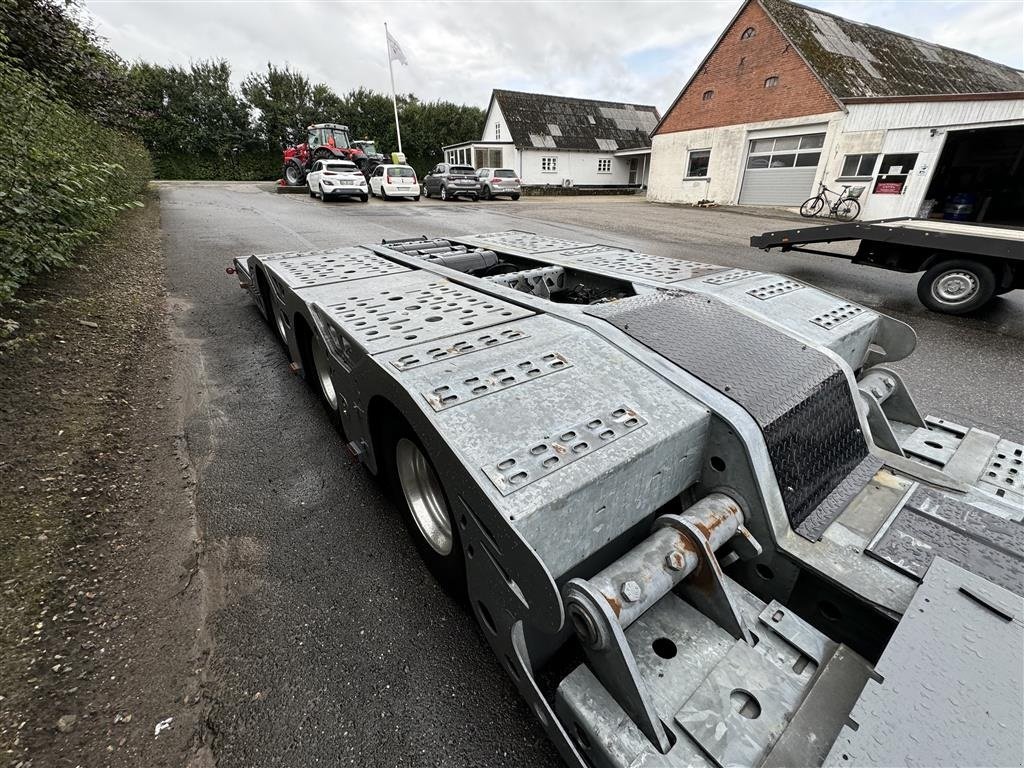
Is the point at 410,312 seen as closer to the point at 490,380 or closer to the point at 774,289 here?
the point at 490,380

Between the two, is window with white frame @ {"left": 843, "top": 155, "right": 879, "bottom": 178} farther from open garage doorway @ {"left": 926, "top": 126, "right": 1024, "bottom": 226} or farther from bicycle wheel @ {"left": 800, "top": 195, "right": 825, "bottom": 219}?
open garage doorway @ {"left": 926, "top": 126, "right": 1024, "bottom": 226}

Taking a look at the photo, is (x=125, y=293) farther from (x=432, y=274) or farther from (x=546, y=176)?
(x=546, y=176)

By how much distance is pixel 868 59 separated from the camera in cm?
1923

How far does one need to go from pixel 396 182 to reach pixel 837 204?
661 inches

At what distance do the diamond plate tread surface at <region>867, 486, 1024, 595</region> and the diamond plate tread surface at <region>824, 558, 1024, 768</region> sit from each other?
0.19m

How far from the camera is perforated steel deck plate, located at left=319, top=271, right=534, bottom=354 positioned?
203 centimetres

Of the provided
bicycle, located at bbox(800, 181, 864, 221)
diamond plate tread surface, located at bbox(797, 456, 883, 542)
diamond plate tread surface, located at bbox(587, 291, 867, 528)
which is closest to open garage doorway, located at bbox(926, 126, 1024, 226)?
bicycle, located at bbox(800, 181, 864, 221)

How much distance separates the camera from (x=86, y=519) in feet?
7.37

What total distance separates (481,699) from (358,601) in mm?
668

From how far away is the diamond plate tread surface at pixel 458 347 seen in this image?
5.76 ft

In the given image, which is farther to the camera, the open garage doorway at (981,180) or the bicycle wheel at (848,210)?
the open garage doorway at (981,180)

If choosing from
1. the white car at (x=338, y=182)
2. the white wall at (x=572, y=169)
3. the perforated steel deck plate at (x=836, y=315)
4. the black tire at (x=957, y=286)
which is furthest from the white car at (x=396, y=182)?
the perforated steel deck plate at (x=836, y=315)

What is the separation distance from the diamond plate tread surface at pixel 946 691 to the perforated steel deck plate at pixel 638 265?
2.10 m

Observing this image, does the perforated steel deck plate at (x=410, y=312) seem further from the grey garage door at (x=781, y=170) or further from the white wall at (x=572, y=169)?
the white wall at (x=572, y=169)
